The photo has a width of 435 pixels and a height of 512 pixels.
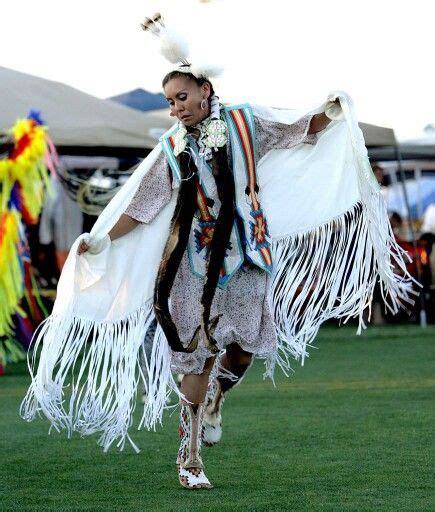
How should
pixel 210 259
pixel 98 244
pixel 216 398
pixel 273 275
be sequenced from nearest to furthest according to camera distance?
pixel 210 259 < pixel 98 244 < pixel 273 275 < pixel 216 398

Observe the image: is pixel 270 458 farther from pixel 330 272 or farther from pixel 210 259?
pixel 210 259

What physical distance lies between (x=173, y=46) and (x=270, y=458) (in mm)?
1711

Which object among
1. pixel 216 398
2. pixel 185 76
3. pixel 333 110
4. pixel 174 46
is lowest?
pixel 216 398

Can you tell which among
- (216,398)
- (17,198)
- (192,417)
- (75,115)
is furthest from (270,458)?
(75,115)

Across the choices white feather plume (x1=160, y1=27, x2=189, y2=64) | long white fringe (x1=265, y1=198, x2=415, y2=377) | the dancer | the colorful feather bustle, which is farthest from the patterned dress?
the colorful feather bustle

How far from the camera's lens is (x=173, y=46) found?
4.91 meters

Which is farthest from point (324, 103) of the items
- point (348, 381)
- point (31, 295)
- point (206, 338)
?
point (31, 295)

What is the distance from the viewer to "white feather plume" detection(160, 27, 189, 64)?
490cm

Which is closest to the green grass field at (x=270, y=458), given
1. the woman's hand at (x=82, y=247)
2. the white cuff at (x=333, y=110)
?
the woman's hand at (x=82, y=247)

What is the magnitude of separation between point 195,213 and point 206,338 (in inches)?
18.3

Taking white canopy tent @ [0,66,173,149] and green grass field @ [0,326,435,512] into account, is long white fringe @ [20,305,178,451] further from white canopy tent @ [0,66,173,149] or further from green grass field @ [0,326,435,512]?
white canopy tent @ [0,66,173,149]

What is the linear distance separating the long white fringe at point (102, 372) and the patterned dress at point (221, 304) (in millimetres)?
167

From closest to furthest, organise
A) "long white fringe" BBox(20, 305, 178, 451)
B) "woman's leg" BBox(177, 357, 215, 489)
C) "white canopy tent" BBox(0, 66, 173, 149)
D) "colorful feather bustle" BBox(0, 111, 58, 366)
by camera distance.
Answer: "woman's leg" BBox(177, 357, 215, 489), "long white fringe" BBox(20, 305, 178, 451), "colorful feather bustle" BBox(0, 111, 58, 366), "white canopy tent" BBox(0, 66, 173, 149)

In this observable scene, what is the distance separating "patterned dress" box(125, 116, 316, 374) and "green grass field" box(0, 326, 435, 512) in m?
0.48
